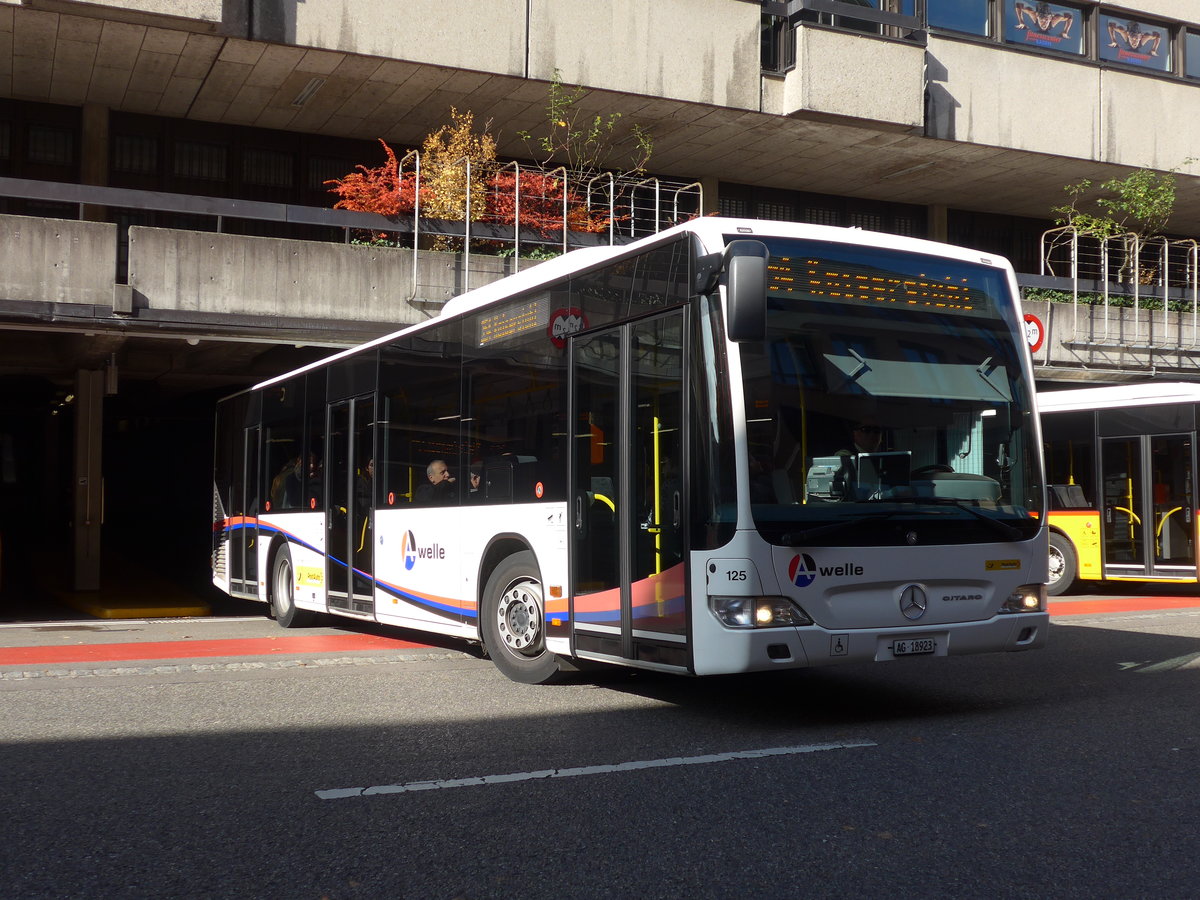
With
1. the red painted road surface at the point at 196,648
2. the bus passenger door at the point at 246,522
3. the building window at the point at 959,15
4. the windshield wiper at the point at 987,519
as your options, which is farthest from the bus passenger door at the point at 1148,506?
the bus passenger door at the point at 246,522

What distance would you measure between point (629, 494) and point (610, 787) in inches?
94.4

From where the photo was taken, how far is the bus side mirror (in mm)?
6883

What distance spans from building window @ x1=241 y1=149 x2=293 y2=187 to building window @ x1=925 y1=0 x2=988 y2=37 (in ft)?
38.6

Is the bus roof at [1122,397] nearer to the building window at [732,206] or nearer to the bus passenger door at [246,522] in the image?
the building window at [732,206]

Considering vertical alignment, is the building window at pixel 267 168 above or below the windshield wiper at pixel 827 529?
above

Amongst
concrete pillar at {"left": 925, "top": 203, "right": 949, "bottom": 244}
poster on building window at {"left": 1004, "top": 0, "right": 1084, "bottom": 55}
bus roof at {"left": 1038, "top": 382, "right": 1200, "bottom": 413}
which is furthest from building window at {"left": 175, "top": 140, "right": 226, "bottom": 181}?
concrete pillar at {"left": 925, "top": 203, "right": 949, "bottom": 244}

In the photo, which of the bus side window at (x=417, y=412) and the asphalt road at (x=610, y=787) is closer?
the asphalt road at (x=610, y=787)

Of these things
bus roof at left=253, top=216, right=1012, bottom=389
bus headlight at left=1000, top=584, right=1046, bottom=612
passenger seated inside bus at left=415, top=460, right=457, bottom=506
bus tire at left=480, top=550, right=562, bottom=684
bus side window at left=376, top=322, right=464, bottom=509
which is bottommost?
bus tire at left=480, top=550, right=562, bottom=684

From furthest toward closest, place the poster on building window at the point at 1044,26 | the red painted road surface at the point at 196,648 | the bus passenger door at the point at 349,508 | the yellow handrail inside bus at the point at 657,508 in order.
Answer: the poster on building window at the point at 1044,26
the bus passenger door at the point at 349,508
the red painted road surface at the point at 196,648
the yellow handrail inside bus at the point at 657,508

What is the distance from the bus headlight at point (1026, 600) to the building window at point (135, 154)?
1761 centimetres

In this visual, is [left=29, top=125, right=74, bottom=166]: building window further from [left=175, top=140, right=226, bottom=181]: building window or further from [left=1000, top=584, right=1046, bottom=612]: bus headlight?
[left=1000, top=584, right=1046, bottom=612]: bus headlight

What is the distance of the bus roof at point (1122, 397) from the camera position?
17.0m

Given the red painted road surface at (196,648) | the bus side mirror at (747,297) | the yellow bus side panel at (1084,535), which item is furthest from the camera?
the yellow bus side panel at (1084,535)

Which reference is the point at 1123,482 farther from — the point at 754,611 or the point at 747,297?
the point at 747,297
